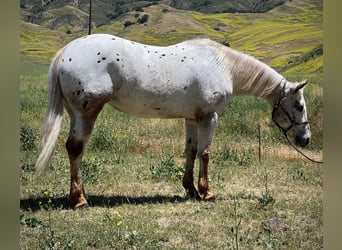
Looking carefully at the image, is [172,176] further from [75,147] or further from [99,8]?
[99,8]

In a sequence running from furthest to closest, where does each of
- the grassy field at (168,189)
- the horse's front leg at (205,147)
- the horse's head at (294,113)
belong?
1. the horse's head at (294,113)
2. the horse's front leg at (205,147)
3. the grassy field at (168,189)

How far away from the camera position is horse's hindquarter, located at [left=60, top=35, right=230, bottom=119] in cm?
333

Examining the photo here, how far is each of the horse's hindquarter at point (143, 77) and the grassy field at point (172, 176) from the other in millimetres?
823

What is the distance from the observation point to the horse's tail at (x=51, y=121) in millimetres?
3248

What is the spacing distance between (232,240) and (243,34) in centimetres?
439

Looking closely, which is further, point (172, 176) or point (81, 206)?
point (172, 176)

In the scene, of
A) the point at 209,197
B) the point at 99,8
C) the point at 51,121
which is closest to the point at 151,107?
the point at 51,121

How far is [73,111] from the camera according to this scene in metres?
3.41

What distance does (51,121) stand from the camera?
132 inches

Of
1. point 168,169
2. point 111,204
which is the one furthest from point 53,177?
point 168,169

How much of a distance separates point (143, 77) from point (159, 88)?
17cm

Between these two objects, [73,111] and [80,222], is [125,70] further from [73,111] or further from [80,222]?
[80,222]

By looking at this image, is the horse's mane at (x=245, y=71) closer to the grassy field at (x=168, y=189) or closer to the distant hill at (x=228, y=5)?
the grassy field at (x=168, y=189)

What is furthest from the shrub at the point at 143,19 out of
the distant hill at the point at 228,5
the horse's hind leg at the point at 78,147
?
the horse's hind leg at the point at 78,147
